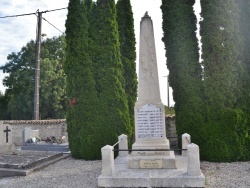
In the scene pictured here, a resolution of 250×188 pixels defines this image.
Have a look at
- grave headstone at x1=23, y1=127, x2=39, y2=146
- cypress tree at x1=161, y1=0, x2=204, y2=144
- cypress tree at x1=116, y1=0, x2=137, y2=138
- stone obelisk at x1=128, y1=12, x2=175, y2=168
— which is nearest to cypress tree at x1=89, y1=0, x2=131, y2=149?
cypress tree at x1=116, y1=0, x2=137, y2=138

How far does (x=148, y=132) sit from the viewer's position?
6391 mm

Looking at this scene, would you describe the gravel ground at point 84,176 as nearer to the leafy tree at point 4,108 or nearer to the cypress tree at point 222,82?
the cypress tree at point 222,82

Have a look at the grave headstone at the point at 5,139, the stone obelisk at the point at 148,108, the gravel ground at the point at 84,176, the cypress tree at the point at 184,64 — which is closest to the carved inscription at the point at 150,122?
the stone obelisk at the point at 148,108

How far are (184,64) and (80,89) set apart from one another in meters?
3.72

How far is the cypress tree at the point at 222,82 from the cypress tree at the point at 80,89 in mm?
3785

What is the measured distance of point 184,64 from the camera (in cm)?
869

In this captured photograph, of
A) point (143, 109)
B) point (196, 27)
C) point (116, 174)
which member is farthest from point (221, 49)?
point (116, 174)

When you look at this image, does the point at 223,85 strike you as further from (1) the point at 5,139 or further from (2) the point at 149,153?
(1) the point at 5,139

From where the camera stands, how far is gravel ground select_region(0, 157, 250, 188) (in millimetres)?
5504

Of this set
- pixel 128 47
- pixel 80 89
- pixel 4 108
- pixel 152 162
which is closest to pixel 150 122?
pixel 152 162

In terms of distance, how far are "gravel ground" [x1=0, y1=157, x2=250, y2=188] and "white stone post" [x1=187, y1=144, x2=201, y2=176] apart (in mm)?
432

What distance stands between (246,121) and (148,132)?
3656 mm

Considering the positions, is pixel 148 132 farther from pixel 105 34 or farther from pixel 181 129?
pixel 105 34

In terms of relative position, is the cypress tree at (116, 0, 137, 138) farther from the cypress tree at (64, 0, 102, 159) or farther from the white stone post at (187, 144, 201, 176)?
the white stone post at (187, 144, 201, 176)
